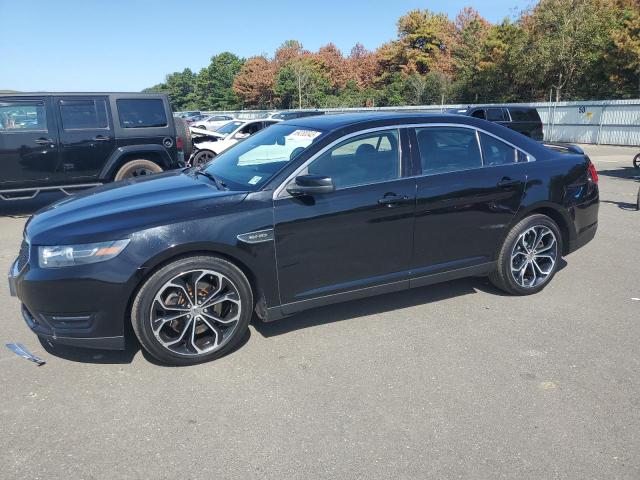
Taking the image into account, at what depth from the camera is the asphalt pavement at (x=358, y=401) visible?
252 cm

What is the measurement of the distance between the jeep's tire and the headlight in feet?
18.8

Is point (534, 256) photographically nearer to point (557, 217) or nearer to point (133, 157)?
point (557, 217)

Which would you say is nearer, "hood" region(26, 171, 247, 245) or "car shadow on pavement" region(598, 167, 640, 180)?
"hood" region(26, 171, 247, 245)

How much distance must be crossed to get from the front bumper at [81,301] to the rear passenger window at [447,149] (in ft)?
8.05

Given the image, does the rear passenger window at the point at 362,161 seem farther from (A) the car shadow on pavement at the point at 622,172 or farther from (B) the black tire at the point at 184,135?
(A) the car shadow on pavement at the point at 622,172

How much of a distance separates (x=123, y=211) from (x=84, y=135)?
19.2 ft

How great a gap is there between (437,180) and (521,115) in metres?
16.1

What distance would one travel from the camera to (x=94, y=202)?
3.76 metres

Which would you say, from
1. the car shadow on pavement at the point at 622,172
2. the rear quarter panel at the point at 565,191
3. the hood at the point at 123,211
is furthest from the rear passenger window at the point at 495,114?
the hood at the point at 123,211

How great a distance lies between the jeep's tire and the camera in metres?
8.66

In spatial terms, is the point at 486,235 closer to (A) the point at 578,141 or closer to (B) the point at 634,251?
(B) the point at 634,251

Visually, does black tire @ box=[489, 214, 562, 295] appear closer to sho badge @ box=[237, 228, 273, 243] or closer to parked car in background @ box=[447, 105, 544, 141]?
sho badge @ box=[237, 228, 273, 243]

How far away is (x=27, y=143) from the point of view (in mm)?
7973

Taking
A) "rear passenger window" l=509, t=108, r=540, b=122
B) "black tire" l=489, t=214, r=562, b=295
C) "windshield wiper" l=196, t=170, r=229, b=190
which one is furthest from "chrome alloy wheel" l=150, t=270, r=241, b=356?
"rear passenger window" l=509, t=108, r=540, b=122
